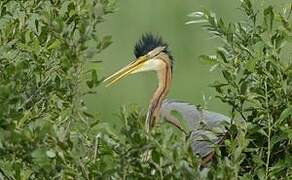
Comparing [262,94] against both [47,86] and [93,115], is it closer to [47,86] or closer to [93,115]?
[93,115]

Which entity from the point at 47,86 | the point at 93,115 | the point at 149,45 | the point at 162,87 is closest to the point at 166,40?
the point at 149,45

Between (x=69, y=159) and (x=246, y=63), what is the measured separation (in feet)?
1.63

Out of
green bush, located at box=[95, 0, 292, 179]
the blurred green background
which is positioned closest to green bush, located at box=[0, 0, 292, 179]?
green bush, located at box=[95, 0, 292, 179]

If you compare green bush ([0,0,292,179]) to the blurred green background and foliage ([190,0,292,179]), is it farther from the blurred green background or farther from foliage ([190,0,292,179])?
the blurred green background

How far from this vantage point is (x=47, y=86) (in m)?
2.18

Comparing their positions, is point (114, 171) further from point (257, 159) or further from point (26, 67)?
point (26, 67)

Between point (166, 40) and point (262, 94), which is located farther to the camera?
point (166, 40)

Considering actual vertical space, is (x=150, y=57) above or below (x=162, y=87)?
above


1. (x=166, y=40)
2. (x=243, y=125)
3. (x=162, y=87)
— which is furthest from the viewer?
(x=166, y=40)

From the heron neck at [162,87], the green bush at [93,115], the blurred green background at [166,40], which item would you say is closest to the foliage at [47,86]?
the green bush at [93,115]

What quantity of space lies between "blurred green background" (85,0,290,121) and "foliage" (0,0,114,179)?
2.99 m

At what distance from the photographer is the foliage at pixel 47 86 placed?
1651mm

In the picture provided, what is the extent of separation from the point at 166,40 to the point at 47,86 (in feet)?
14.7

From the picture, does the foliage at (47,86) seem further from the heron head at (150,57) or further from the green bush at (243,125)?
the heron head at (150,57)
